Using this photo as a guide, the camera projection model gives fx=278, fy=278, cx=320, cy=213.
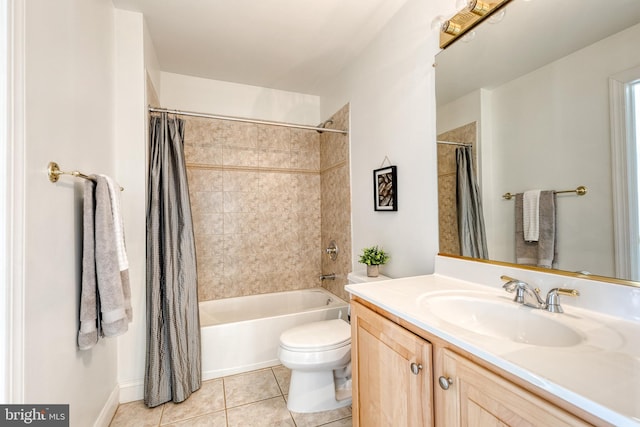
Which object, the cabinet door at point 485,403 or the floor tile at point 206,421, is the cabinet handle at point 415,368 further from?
the floor tile at point 206,421

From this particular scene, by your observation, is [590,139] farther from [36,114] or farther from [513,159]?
[36,114]

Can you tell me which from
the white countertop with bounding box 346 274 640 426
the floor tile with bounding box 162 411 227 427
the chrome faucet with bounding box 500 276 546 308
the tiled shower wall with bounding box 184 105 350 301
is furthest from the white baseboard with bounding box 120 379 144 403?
the chrome faucet with bounding box 500 276 546 308

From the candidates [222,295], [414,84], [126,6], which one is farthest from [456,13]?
[222,295]

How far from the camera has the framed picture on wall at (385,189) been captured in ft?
5.95

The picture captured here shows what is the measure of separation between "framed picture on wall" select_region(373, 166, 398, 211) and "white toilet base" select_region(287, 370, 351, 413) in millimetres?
1120

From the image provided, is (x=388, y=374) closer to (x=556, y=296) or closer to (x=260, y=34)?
(x=556, y=296)

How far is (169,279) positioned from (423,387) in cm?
160

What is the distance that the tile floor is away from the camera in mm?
1567

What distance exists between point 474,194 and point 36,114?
174cm

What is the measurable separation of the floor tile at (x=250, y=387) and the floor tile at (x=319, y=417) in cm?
27

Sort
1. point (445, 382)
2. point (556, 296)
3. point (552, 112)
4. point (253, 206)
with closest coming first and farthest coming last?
point (445, 382)
point (556, 296)
point (552, 112)
point (253, 206)

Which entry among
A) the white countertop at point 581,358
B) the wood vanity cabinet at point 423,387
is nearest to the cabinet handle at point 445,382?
the wood vanity cabinet at point 423,387

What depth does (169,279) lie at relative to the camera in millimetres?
1783

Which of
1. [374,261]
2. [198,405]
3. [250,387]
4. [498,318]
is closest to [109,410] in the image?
[198,405]
